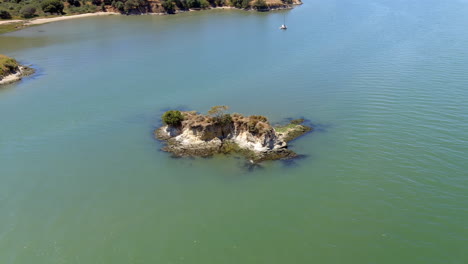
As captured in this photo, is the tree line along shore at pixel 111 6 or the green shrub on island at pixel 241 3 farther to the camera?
the green shrub on island at pixel 241 3

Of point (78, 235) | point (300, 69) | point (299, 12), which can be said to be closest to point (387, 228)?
point (78, 235)

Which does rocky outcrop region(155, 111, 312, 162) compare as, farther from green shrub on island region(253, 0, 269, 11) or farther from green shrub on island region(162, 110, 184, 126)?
green shrub on island region(253, 0, 269, 11)

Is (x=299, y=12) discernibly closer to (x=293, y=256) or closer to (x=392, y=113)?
(x=392, y=113)

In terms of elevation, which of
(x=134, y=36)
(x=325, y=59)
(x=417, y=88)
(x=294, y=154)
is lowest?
(x=294, y=154)

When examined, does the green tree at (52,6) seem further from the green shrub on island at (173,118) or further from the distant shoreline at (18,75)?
the green shrub on island at (173,118)

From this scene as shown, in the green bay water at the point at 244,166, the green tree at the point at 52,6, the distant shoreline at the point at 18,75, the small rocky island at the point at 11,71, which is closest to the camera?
the green bay water at the point at 244,166

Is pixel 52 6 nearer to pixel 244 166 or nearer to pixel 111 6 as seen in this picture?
pixel 111 6

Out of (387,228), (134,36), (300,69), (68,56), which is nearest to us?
(387,228)

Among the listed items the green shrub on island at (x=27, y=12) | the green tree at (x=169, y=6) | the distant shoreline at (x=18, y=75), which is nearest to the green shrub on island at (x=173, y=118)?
the distant shoreline at (x=18, y=75)
